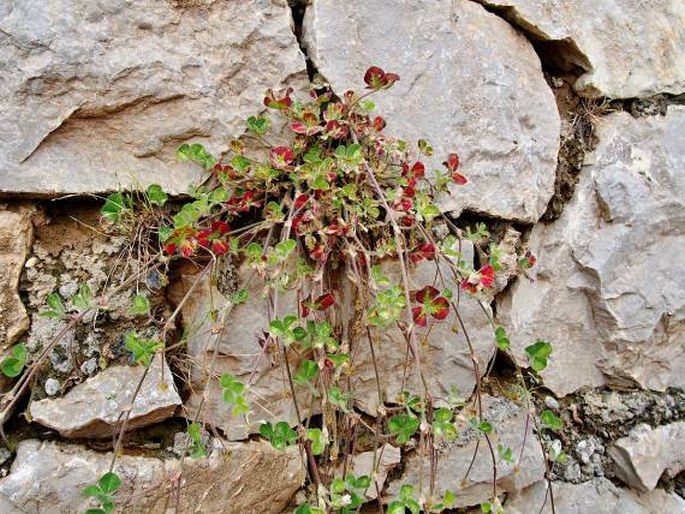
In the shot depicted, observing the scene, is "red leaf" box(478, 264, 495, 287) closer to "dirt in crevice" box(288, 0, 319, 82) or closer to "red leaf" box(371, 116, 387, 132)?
"red leaf" box(371, 116, 387, 132)

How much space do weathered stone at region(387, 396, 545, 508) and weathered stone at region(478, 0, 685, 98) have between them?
29.9 inches

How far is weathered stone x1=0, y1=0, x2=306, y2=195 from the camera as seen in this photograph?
3.73 feet

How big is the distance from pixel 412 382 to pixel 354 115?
0.54 meters

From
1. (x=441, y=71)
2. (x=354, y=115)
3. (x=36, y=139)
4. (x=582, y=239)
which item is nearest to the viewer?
(x=36, y=139)

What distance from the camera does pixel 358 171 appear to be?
3.94 feet

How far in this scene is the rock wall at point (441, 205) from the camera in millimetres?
1152

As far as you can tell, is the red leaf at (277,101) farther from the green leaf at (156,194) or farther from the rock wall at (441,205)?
the green leaf at (156,194)

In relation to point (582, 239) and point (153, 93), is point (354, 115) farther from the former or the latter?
point (582, 239)

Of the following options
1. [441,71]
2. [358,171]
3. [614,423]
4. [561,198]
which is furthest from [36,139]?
[614,423]

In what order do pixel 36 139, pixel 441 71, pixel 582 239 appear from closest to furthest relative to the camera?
pixel 36 139, pixel 441 71, pixel 582 239

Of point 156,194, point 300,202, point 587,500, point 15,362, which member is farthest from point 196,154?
point 587,500

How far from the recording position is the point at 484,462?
4.68 ft

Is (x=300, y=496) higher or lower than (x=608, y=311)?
lower

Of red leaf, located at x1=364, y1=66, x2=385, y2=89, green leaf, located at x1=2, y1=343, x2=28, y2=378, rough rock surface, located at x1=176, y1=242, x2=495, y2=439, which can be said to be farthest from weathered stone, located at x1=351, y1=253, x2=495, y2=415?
green leaf, located at x1=2, y1=343, x2=28, y2=378
